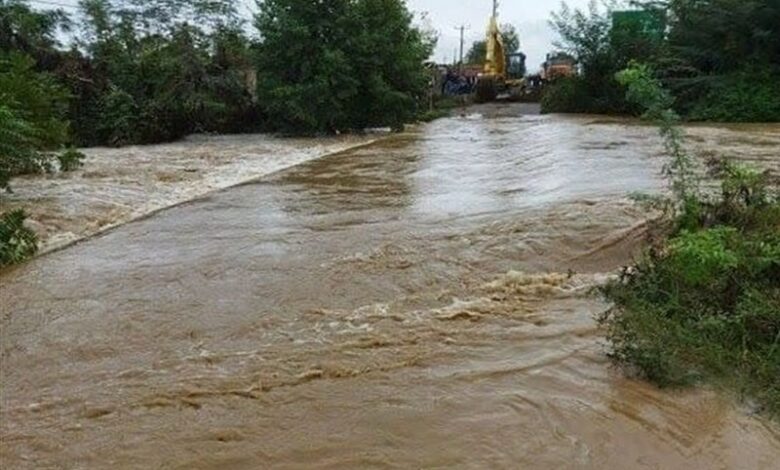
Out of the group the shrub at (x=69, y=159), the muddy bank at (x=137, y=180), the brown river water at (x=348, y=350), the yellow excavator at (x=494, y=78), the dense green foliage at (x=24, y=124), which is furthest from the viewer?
the yellow excavator at (x=494, y=78)

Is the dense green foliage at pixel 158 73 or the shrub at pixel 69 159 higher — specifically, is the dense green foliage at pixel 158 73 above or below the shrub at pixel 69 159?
above

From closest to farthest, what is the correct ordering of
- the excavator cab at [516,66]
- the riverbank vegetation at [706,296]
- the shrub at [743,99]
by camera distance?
the riverbank vegetation at [706,296] < the shrub at [743,99] < the excavator cab at [516,66]

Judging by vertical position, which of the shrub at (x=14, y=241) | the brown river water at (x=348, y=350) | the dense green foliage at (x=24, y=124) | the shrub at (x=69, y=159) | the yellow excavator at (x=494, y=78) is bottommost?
the brown river water at (x=348, y=350)

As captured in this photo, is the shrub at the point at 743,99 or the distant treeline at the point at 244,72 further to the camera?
the shrub at the point at 743,99

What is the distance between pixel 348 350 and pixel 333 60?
13.5 metres

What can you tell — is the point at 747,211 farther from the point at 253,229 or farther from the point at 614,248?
the point at 253,229

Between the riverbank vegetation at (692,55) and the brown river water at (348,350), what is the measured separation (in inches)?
508

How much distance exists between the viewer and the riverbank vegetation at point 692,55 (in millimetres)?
19828

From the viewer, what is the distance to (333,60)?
54.6 ft

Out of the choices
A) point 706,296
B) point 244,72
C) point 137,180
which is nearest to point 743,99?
point 244,72

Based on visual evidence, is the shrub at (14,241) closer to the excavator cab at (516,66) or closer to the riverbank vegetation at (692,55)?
the riverbank vegetation at (692,55)

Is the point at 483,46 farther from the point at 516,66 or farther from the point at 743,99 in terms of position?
the point at 743,99

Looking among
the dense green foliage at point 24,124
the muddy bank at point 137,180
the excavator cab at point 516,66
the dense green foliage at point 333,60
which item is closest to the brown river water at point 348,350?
the muddy bank at point 137,180

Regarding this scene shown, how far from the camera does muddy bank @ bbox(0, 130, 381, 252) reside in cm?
781
